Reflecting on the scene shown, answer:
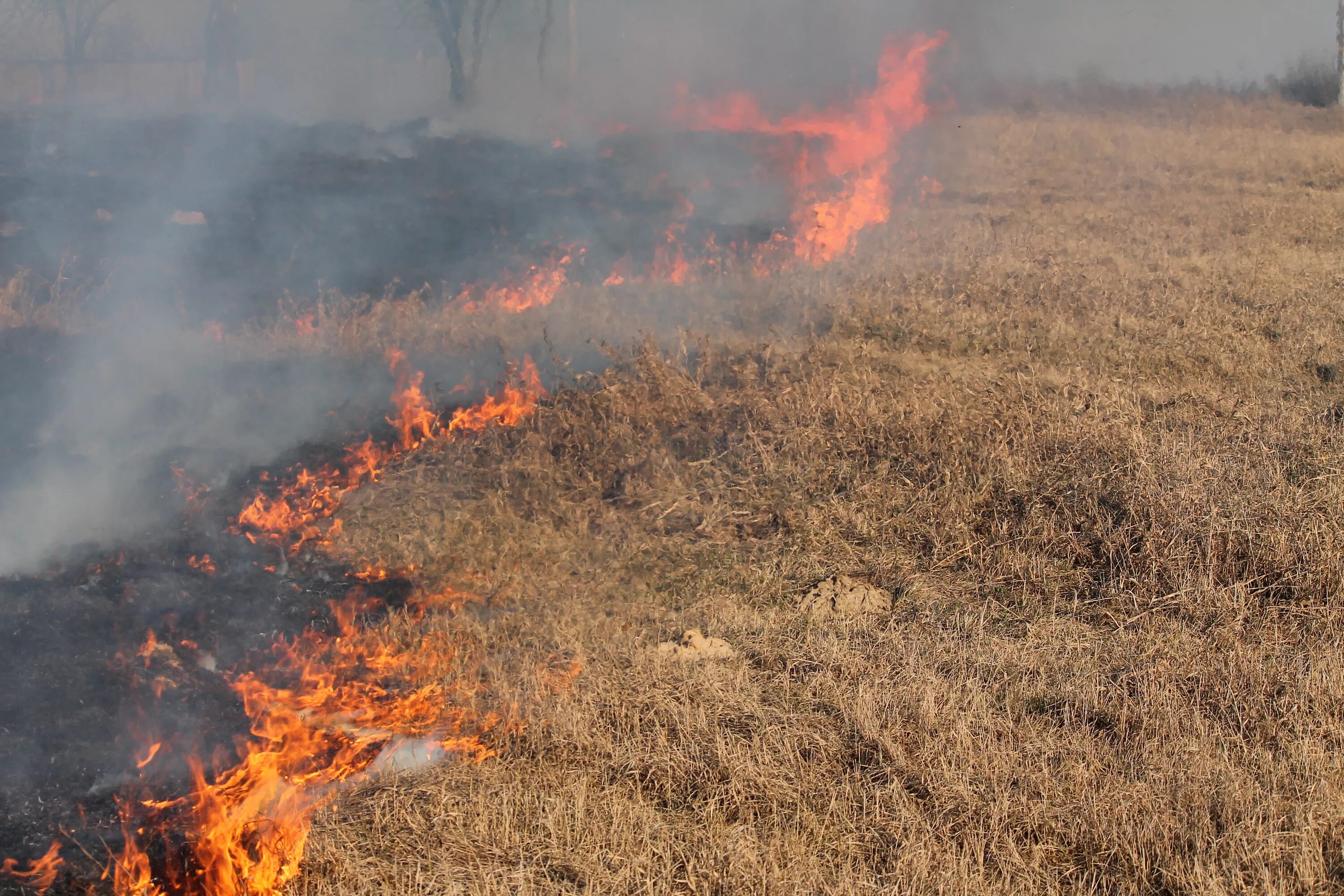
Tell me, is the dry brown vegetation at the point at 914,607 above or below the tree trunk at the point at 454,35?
below

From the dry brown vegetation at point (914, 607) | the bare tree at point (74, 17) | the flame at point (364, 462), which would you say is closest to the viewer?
the dry brown vegetation at point (914, 607)

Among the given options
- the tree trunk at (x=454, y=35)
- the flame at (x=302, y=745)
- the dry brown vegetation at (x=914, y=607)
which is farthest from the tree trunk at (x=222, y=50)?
the flame at (x=302, y=745)

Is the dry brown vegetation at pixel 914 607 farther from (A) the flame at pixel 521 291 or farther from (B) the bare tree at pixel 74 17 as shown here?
(B) the bare tree at pixel 74 17

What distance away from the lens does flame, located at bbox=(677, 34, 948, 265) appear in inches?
513

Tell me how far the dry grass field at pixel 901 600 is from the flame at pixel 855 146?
8.42ft

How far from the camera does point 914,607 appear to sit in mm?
5355

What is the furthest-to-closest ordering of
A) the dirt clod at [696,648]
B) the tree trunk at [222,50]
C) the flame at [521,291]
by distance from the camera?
the tree trunk at [222,50] → the flame at [521,291] → the dirt clod at [696,648]

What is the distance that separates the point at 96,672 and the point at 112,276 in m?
7.28

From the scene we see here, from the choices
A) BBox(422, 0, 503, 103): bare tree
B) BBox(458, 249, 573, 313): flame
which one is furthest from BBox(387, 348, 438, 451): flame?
BBox(422, 0, 503, 103): bare tree

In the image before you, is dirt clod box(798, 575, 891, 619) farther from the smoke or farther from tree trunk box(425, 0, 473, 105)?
tree trunk box(425, 0, 473, 105)

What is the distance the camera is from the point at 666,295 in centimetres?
1034

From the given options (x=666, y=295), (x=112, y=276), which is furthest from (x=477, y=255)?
(x=112, y=276)

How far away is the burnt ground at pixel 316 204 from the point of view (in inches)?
426

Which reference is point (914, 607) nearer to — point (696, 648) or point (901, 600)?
point (901, 600)
